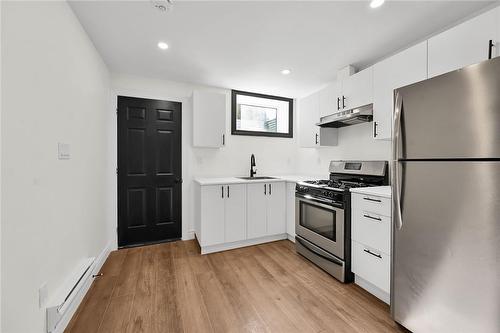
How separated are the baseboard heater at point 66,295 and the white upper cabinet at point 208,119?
190cm

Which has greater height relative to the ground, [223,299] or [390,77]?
[390,77]

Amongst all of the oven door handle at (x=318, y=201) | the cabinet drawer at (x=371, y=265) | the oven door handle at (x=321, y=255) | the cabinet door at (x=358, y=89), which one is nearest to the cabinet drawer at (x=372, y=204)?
the oven door handle at (x=318, y=201)

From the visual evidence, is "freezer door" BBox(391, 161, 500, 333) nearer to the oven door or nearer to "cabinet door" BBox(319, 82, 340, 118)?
the oven door

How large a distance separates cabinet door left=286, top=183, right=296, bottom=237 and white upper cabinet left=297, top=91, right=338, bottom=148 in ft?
2.53

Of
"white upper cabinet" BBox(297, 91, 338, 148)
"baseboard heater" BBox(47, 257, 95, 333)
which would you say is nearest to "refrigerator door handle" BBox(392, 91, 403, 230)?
"white upper cabinet" BBox(297, 91, 338, 148)

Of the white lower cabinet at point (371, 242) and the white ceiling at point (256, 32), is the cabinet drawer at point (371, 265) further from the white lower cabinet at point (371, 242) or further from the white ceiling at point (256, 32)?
the white ceiling at point (256, 32)

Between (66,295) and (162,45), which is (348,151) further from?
(66,295)

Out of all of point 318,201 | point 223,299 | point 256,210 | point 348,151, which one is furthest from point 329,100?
point 223,299

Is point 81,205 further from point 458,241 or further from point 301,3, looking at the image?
point 458,241

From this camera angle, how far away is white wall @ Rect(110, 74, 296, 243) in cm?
302

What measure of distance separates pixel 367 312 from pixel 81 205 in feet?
8.72

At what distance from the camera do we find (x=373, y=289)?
1927mm

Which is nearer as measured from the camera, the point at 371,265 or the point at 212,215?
the point at 371,265

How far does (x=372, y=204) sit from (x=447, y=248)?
661 mm
